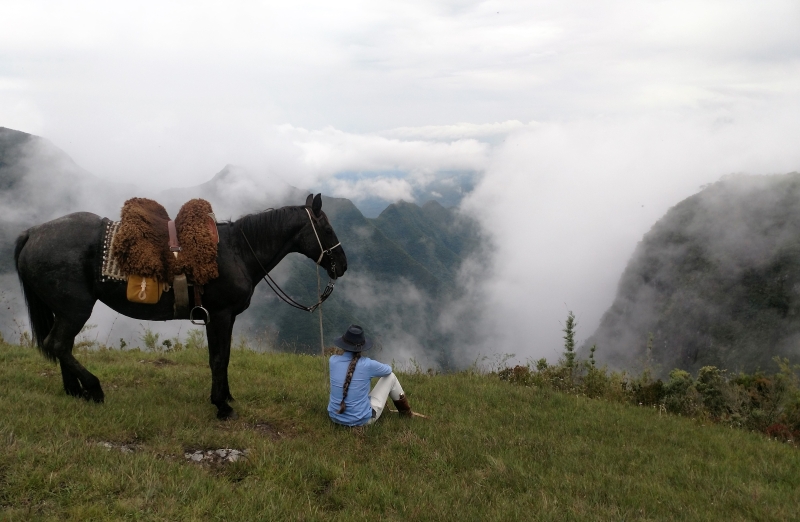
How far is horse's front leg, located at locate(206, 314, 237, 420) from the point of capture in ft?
21.9

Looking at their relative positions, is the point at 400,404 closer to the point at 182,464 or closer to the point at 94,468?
the point at 182,464

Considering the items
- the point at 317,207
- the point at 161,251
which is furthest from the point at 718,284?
the point at 161,251

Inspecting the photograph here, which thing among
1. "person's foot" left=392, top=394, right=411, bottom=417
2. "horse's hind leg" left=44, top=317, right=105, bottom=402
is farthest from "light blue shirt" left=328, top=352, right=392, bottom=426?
"horse's hind leg" left=44, top=317, right=105, bottom=402

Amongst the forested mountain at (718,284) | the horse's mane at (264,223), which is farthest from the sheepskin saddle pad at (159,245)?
the forested mountain at (718,284)

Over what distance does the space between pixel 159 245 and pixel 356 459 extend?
3.57 meters

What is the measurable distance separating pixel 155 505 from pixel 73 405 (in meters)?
2.92

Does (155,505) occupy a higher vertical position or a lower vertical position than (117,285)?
lower

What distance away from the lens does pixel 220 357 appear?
22.2ft

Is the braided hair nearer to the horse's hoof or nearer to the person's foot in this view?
the person's foot

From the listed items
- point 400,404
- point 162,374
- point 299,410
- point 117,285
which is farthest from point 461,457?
point 162,374

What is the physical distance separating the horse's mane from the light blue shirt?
1.94 metres

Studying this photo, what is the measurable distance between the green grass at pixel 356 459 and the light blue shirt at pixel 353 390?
0.19 m

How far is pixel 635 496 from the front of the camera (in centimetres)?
522

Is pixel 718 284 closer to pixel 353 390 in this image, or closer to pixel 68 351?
pixel 353 390
